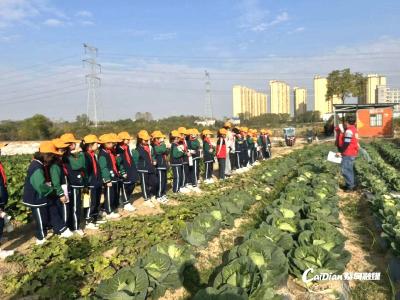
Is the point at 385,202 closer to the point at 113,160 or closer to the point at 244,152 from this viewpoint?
the point at 113,160

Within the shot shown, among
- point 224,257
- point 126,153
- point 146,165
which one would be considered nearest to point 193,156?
point 146,165

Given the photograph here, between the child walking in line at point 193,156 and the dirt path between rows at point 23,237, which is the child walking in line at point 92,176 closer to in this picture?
the dirt path between rows at point 23,237

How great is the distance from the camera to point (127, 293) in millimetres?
3355

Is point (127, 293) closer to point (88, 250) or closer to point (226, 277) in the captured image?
point (226, 277)

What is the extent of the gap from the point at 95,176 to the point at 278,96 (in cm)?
9947

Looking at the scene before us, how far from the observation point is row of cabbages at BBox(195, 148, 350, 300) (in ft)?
10.7

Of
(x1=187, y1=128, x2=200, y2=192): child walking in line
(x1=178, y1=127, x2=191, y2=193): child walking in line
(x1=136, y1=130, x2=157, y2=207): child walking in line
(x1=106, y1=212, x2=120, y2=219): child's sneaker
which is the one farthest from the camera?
(x1=187, y1=128, x2=200, y2=192): child walking in line

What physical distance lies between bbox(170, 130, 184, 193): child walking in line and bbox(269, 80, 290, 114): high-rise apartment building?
9397cm

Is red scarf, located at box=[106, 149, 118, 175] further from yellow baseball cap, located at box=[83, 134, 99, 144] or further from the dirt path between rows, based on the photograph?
the dirt path between rows

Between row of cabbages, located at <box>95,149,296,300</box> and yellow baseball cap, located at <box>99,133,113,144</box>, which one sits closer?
row of cabbages, located at <box>95,149,296,300</box>

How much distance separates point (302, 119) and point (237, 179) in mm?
68128

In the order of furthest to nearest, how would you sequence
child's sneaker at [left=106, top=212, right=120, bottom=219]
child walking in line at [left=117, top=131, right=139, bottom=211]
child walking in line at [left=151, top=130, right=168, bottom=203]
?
1. child walking in line at [left=151, top=130, right=168, bottom=203]
2. child walking in line at [left=117, top=131, right=139, bottom=211]
3. child's sneaker at [left=106, top=212, right=120, bottom=219]

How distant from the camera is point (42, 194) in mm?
5648

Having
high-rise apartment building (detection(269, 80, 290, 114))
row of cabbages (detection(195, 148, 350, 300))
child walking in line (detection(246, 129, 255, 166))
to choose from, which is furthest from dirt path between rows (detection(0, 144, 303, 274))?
high-rise apartment building (detection(269, 80, 290, 114))
